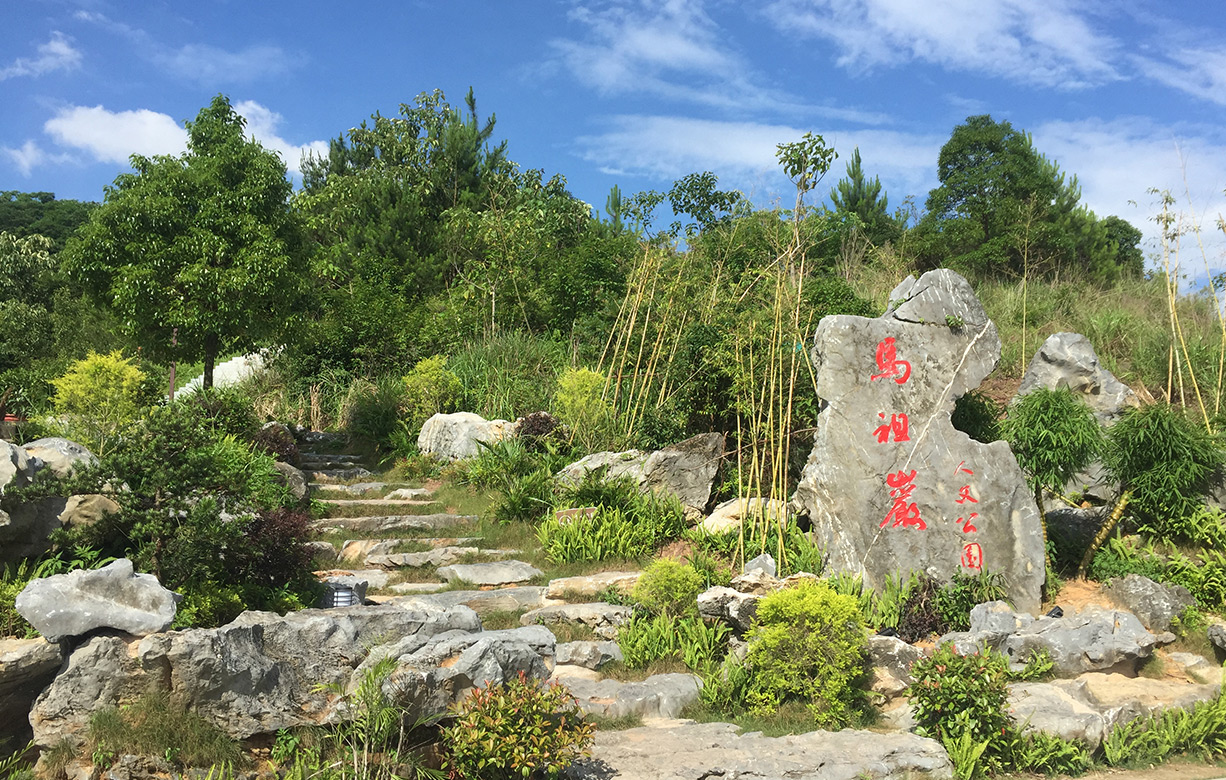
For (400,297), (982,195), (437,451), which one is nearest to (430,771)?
(437,451)

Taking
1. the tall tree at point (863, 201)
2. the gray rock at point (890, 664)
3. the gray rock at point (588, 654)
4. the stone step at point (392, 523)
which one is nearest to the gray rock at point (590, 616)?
the gray rock at point (588, 654)

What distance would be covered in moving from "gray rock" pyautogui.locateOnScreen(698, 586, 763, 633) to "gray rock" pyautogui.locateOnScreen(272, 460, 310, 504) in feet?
17.4

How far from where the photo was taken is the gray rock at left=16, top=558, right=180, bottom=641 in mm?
4320

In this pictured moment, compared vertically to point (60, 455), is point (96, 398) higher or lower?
higher

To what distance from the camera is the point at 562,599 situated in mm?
7488

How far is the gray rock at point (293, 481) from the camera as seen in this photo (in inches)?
374

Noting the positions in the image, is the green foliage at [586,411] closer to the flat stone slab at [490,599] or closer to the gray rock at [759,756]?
the flat stone slab at [490,599]

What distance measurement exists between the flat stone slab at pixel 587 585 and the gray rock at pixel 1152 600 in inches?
161

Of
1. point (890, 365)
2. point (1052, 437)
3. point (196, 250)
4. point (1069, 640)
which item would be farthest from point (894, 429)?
point (196, 250)

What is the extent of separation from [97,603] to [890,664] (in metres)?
4.85

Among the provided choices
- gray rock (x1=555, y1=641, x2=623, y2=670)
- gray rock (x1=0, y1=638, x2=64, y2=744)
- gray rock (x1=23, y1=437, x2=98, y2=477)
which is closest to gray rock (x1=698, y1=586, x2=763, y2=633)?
gray rock (x1=555, y1=641, x2=623, y2=670)

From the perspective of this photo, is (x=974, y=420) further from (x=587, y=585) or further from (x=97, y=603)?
(x=97, y=603)

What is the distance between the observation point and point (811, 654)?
5.43 meters

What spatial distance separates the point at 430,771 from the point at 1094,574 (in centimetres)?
624
